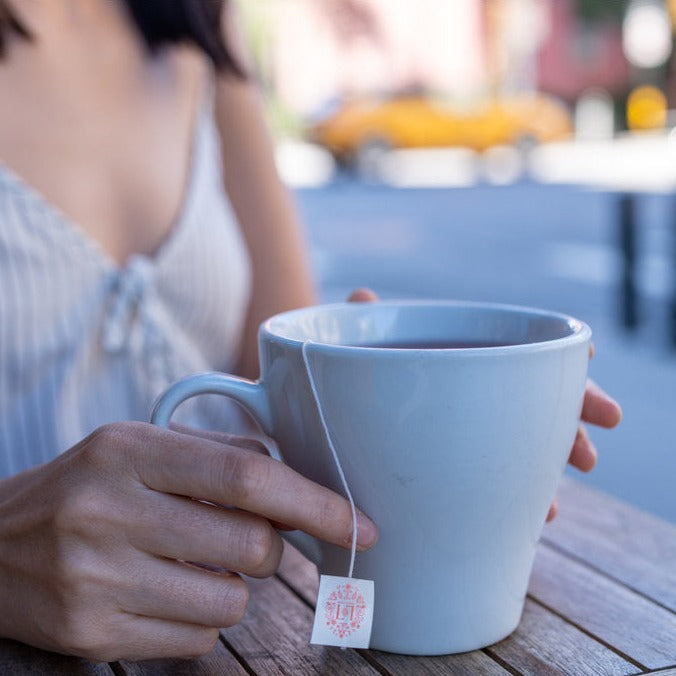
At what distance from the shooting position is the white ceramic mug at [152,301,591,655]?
47 centimetres

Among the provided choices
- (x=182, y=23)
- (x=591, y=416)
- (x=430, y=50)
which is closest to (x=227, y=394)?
(x=591, y=416)

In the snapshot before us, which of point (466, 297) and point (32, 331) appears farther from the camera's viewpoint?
point (466, 297)

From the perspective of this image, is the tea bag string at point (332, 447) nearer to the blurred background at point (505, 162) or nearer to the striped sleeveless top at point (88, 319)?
the striped sleeveless top at point (88, 319)

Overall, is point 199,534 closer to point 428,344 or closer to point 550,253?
point 428,344

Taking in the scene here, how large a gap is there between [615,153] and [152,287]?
13.1 metres

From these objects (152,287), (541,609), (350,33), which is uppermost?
(350,33)

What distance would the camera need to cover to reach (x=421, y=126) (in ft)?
41.5

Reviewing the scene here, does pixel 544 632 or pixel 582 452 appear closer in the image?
pixel 544 632

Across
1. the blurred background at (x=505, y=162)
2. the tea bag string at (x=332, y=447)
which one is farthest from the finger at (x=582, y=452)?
the blurred background at (x=505, y=162)

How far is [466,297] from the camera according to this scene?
5.18 m

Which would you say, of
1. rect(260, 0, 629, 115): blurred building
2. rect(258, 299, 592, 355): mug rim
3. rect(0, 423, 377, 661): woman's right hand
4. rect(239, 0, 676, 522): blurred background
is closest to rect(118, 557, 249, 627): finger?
rect(0, 423, 377, 661): woman's right hand

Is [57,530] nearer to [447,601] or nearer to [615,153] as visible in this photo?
[447,601]

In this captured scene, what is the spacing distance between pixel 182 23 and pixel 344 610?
0.81 metres

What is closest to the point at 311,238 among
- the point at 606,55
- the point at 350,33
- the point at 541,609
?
the point at 541,609
